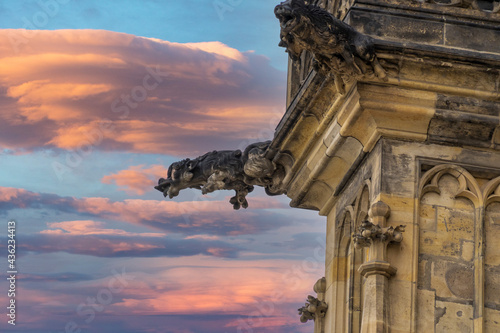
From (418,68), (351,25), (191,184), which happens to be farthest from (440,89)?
(191,184)

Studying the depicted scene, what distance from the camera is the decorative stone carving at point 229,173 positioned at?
15.8 metres

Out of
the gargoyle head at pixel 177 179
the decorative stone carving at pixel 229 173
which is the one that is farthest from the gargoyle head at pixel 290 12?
the gargoyle head at pixel 177 179

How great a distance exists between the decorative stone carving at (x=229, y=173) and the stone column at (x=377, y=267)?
9.76 ft

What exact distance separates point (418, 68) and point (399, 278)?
2153 mm

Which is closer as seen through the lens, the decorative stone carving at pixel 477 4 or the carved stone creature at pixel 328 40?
the carved stone creature at pixel 328 40

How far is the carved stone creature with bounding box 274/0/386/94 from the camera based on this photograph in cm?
1271

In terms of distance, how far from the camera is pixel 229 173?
52.6 feet

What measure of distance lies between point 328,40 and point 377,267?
228 centimetres

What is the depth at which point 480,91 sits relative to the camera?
1327 centimetres

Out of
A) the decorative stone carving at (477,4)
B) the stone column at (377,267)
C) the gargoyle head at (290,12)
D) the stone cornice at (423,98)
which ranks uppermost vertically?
the decorative stone carving at (477,4)

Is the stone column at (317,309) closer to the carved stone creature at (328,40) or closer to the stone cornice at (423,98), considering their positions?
the stone cornice at (423,98)

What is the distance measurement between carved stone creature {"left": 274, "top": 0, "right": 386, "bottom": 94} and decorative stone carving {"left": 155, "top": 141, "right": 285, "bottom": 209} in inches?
108

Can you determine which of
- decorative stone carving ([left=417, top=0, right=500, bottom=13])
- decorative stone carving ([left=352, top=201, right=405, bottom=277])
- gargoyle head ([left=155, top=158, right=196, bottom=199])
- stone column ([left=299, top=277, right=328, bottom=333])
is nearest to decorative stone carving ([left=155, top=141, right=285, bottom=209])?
gargoyle head ([left=155, top=158, right=196, bottom=199])

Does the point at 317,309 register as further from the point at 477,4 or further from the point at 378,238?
the point at 477,4
